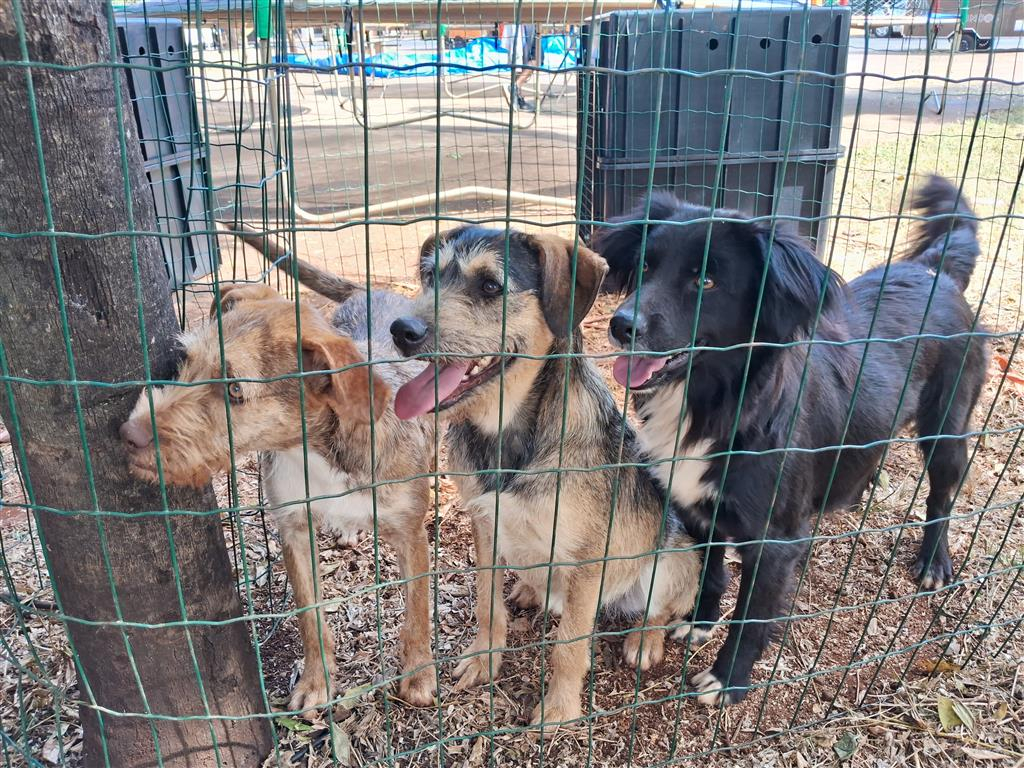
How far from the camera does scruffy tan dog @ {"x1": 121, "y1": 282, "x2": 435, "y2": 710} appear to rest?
220 centimetres

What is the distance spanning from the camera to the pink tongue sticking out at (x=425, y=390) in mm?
2543

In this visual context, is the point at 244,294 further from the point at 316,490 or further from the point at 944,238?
the point at 944,238

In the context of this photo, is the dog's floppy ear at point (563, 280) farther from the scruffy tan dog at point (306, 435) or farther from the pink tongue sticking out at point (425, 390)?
the scruffy tan dog at point (306, 435)

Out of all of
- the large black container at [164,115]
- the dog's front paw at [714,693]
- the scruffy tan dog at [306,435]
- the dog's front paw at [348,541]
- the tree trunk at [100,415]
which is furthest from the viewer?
the large black container at [164,115]

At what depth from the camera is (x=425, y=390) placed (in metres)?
2.60

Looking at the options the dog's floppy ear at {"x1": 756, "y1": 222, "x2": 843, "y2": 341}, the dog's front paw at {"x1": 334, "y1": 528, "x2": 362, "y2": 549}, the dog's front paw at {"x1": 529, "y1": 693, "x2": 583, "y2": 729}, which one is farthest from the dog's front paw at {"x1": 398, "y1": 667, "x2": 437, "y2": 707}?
the dog's floppy ear at {"x1": 756, "y1": 222, "x2": 843, "y2": 341}

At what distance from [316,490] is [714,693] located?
178 centimetres

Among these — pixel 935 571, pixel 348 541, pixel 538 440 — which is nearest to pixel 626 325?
pixel 538 440

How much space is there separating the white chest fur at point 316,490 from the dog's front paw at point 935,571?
109 inches

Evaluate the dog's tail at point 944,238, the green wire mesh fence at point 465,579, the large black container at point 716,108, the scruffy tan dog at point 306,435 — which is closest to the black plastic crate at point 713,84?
the large black container at point 716,108

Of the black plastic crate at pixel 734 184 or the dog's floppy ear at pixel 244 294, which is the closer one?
the dog's floppy ear at pixel 244 294

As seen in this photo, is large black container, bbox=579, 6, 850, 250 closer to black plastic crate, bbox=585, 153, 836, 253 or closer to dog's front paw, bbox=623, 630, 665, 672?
black plastic crate, bbox=585, 153, 836, 253

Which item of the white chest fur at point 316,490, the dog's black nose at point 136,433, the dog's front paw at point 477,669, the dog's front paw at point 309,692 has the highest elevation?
the dog's black nose at point 136,433

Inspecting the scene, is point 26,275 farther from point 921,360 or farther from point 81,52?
point 921,360
